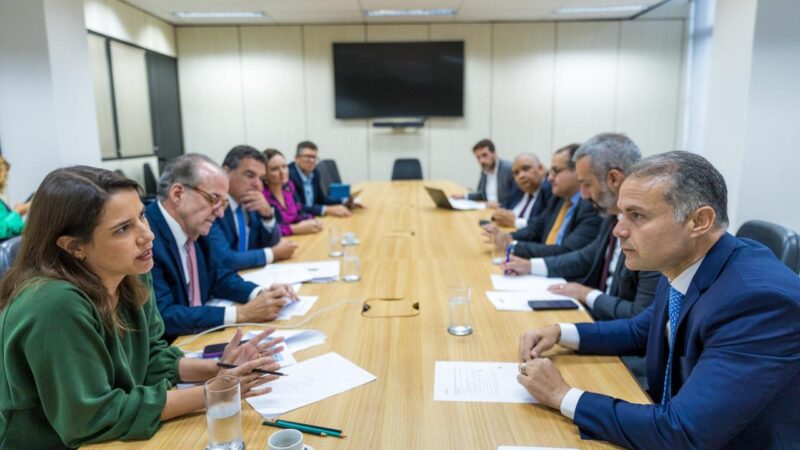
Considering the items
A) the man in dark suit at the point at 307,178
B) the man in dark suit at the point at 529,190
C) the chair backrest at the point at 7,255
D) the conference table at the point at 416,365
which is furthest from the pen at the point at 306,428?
the man in dark suit at the point at 307,178

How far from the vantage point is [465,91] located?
8.25m

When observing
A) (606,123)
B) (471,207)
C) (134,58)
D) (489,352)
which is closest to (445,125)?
(606,123)

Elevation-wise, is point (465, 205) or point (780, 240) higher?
→ point (780, 240)

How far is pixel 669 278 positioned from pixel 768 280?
26 centimetres

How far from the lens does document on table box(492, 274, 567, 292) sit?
7.72 ft

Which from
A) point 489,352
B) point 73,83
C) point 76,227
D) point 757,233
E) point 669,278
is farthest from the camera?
point 73,83

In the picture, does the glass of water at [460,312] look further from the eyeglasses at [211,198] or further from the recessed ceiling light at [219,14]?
the recessed ceiling light at [219,14]

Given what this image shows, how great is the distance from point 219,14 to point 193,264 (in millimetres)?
6182

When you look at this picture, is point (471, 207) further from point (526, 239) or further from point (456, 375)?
point (456, 375)

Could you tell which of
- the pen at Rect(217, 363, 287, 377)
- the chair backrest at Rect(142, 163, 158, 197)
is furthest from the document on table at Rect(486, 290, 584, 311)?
the chair backrest at Rect(142, 163, 158, 197)

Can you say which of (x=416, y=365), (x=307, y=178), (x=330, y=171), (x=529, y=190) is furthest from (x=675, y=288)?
(x=330, y=171)

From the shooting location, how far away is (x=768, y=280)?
1.10 m

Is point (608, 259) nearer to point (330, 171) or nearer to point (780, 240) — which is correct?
point (780, 240)

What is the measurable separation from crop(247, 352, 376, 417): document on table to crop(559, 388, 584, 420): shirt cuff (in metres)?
0.50
